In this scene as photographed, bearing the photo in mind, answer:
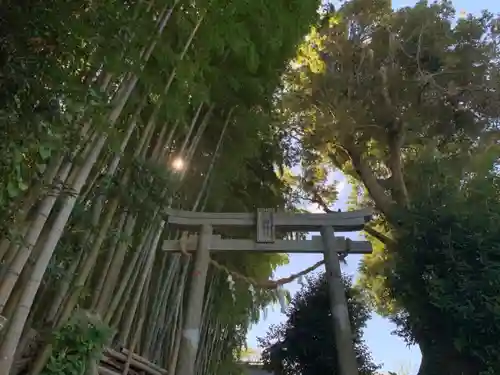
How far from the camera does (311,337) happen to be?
15.9 feet

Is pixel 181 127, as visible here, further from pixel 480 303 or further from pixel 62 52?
pixel 480 303

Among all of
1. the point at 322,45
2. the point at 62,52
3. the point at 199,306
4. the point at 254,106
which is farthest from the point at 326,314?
the point at 62,52

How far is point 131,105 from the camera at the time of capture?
9.34 ft

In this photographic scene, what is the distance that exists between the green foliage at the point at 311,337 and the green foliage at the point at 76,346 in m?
2.78

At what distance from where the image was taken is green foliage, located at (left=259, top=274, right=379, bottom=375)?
4.74 m

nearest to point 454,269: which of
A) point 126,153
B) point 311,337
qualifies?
point 311,337

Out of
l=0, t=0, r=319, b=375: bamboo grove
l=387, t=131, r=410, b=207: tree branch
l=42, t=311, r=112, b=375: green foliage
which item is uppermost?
l=387, t=131, r=410, b=207: tree branch

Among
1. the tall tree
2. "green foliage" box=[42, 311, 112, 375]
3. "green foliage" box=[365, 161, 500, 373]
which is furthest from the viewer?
the tall tree

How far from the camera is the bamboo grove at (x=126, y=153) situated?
1.79 m

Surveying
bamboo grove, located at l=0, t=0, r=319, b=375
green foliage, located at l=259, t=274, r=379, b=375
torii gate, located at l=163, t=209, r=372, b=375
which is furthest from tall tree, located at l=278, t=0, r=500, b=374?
torii gate, located at l=163, t=209, r=372, b=375

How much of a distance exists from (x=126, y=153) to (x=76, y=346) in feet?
4.14

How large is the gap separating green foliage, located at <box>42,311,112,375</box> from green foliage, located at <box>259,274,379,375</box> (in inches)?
109

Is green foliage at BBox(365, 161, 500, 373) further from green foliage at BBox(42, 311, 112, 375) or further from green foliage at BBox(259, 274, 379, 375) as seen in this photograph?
green foliage at BBox(42, 311, 112, 375)

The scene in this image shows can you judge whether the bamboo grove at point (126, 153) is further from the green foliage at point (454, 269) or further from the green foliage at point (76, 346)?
the green foliage at point (454, 269)
